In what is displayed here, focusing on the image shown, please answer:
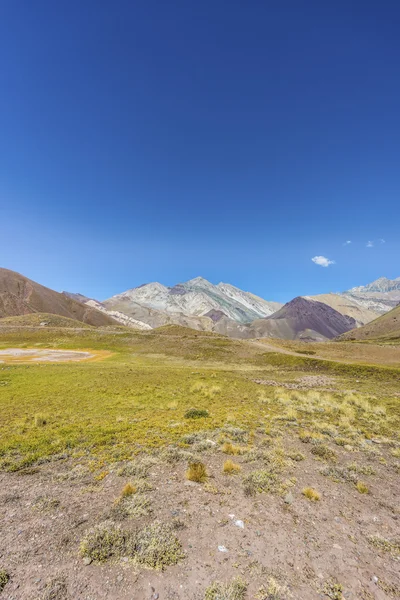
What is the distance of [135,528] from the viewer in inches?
298

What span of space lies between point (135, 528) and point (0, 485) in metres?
6.15

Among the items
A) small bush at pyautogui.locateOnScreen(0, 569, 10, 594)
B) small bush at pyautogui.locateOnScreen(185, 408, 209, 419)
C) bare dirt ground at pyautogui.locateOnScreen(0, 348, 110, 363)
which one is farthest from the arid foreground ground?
bare dirt ground at pyautogui.locateOnScreen(0, 348, 110, 363)

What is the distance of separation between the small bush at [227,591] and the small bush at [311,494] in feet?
16.0

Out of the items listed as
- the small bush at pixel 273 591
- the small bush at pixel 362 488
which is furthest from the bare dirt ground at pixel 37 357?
the small bush at pixel 273 591

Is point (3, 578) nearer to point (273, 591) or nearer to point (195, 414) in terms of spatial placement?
point (273, 591)

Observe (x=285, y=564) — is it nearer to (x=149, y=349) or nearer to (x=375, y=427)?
(x=375, y=427)

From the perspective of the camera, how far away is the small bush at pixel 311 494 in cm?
958

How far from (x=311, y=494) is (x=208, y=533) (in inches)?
179

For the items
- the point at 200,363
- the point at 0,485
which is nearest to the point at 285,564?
the point at 0,485

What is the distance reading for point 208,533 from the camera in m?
7.56

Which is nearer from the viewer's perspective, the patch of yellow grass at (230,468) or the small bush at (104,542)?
the small bush at (104,542)

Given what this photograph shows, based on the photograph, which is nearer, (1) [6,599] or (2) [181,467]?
(1) [6,599]

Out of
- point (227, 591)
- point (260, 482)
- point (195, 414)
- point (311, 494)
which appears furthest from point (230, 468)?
point (195, 414)

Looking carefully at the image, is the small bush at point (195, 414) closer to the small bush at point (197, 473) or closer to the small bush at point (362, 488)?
the small bush at point (197, 473)
